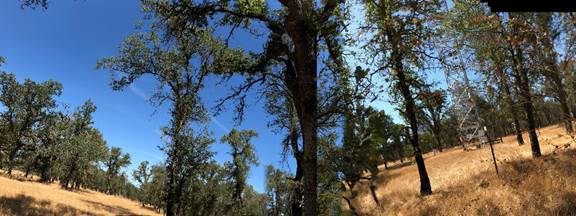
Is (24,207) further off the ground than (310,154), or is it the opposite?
(310,154)

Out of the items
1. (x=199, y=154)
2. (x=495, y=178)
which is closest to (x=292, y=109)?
(x=495, y=178)

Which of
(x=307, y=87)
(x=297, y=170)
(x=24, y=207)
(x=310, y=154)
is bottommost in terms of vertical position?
(x=24, y=207)

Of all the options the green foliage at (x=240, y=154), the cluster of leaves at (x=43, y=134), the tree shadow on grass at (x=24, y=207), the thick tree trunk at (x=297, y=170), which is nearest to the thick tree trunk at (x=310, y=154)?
the thick tree trunk at (x=297, y=170)

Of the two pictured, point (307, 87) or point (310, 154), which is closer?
point (310, 154)

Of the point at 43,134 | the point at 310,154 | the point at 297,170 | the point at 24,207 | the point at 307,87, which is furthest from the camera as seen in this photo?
the point at 43,134

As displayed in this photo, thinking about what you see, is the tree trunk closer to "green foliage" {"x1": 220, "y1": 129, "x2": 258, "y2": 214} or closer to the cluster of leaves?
"green foliage" {"x1": 220, "y1": 129, "x2": 258, "y2": 214}

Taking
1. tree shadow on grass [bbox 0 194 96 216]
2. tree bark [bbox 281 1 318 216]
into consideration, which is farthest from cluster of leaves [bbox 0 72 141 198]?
tree bark [bbox 281 1 318 216]

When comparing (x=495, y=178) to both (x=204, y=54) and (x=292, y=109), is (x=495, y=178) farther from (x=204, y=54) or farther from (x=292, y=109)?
(x=204, y=54)

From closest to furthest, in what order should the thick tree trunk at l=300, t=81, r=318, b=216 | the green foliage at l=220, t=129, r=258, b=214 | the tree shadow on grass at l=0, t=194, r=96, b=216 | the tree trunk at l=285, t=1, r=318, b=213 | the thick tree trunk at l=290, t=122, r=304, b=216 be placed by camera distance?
the thick tree trunk at l=300, t=81, r=318, b=216 < the tree trunk at l=285, t=1, r=318, b=213 < the thick tree trunk at l=290, t=122, r=304, b=216 < the tree shadow on grass at l=0, t=194, r=96, b=216 < the green foliage at l=220, t=129, r=258, b=214

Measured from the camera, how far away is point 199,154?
36.2 metres

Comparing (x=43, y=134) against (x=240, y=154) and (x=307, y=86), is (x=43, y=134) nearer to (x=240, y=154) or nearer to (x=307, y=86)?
(x=240, y=154)

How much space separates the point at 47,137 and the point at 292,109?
6914 cm

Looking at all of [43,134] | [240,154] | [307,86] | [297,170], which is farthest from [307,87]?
[43,134]

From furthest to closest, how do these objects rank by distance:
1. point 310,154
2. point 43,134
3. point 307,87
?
point 43,134, point 307,87, point 310,154
